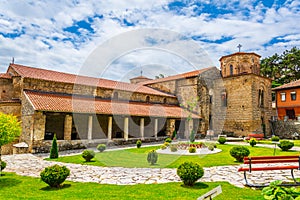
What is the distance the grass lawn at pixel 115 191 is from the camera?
532 centimetres

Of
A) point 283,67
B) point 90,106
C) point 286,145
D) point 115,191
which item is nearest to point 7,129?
point 115,191

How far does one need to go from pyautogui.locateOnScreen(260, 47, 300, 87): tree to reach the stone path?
113 ft

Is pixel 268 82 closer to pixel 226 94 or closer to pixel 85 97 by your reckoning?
pixel 226 94

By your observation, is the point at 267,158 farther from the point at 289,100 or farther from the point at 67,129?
the point at 289,100

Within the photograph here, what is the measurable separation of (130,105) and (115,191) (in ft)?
45.1

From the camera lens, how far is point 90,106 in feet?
52.2

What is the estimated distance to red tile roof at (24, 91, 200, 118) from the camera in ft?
45.1

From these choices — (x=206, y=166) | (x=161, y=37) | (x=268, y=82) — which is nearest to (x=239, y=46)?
(x=268, y=82)

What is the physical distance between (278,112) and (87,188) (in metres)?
29.5

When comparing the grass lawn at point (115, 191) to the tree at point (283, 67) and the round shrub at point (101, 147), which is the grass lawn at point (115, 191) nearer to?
the round shrub at point (101, 147)

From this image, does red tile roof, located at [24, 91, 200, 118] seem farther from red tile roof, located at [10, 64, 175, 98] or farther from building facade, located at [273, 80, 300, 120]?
building facade, located at [273, 80, 300, 120]

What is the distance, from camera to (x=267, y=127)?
25188 millimetres

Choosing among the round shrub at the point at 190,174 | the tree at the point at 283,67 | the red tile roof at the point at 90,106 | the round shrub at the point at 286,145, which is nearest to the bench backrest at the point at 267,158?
the round shrub at the point at 190,174

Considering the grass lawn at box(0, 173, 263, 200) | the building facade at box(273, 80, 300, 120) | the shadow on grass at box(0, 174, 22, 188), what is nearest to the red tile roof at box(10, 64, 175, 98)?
the shadow on grass at box(0, 174, 22, 188)
